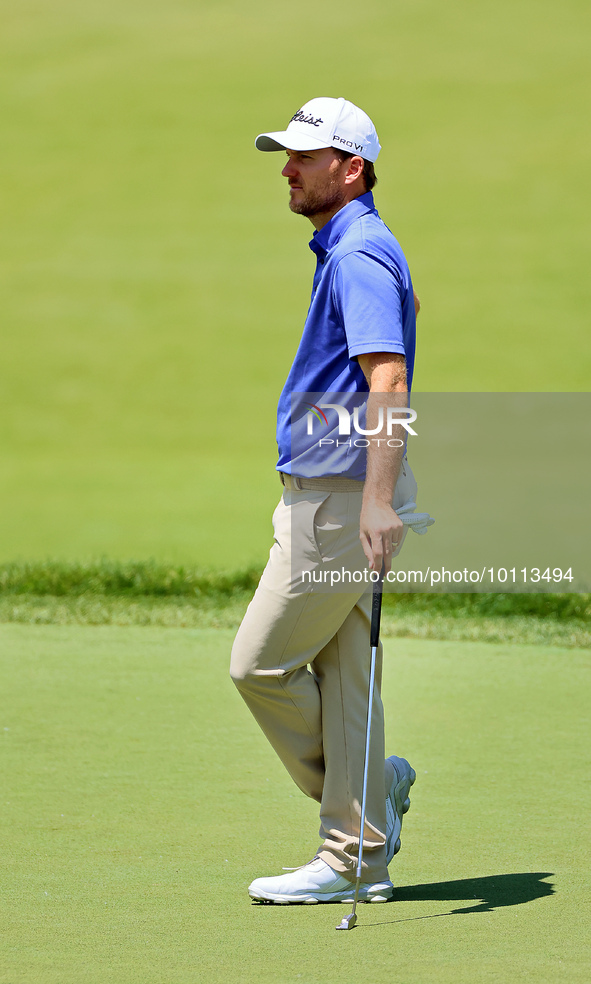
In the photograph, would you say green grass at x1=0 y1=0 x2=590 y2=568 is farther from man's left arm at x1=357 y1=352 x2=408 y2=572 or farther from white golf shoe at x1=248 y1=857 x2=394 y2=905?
man's left arm at x1=357 y1=352 x2=408 y2=572

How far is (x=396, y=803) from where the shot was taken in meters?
2.63

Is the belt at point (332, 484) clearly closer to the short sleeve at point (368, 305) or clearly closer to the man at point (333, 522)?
the man at point (333, 522)

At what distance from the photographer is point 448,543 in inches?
247

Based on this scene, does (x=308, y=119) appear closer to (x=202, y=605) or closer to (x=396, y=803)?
(x=396, y=803)

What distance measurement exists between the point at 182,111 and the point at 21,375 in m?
1.95

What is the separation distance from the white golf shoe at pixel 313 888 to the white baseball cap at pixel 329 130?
54.6 inches

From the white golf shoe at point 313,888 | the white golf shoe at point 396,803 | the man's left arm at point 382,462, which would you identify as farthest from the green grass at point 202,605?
the man's left arm at point 382,462

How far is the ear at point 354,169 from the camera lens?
2.51 m

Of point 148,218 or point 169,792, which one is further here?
point 148,218

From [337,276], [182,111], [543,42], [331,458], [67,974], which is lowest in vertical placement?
[67,974]

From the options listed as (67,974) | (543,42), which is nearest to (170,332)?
(543,42)

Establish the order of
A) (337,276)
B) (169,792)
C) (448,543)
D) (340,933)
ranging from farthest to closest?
(448,543) < (169,792) < (337,276) < (340,933)

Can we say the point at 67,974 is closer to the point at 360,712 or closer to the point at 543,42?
the point at 360,712

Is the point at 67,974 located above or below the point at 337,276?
below
